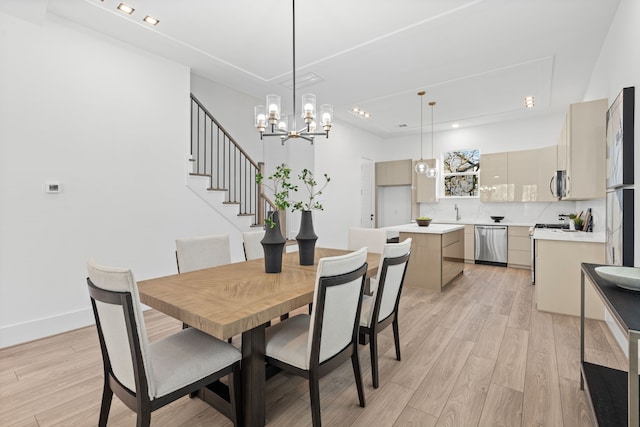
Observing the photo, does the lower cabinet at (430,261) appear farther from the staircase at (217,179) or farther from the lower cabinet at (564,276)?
the staircase at (217,179)

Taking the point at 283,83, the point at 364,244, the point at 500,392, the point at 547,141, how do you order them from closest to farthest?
the point at 500,392, the point at 364,244, the point at 283,83, the point at 547,141

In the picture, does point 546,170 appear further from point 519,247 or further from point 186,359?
point 186,359

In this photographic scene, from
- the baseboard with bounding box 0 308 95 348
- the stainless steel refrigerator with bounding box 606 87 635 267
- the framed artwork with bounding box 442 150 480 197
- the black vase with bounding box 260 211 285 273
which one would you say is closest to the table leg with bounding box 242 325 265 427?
the black vase with bounding box 260 211 285 273

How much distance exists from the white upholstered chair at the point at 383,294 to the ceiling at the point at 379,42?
2.19 m

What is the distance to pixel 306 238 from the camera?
93.4 inches

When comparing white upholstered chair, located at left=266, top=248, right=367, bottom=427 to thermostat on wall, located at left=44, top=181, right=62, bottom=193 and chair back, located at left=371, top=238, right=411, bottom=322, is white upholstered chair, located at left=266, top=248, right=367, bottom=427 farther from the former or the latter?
thermostat on wall, located at left=44, top=181, right=62, bottom=193

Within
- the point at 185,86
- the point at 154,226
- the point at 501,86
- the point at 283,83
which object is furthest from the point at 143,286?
the point at 501,86

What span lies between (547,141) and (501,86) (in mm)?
2372

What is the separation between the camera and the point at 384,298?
2080 mm

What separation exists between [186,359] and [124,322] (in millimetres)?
379

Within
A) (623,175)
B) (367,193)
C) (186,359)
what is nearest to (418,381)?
(186,359)

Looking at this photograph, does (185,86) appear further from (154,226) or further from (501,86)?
(501,86)

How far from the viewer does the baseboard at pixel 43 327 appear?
2.65m

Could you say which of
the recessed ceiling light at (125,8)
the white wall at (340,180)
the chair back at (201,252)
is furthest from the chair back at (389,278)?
the white wall at (340,180)
